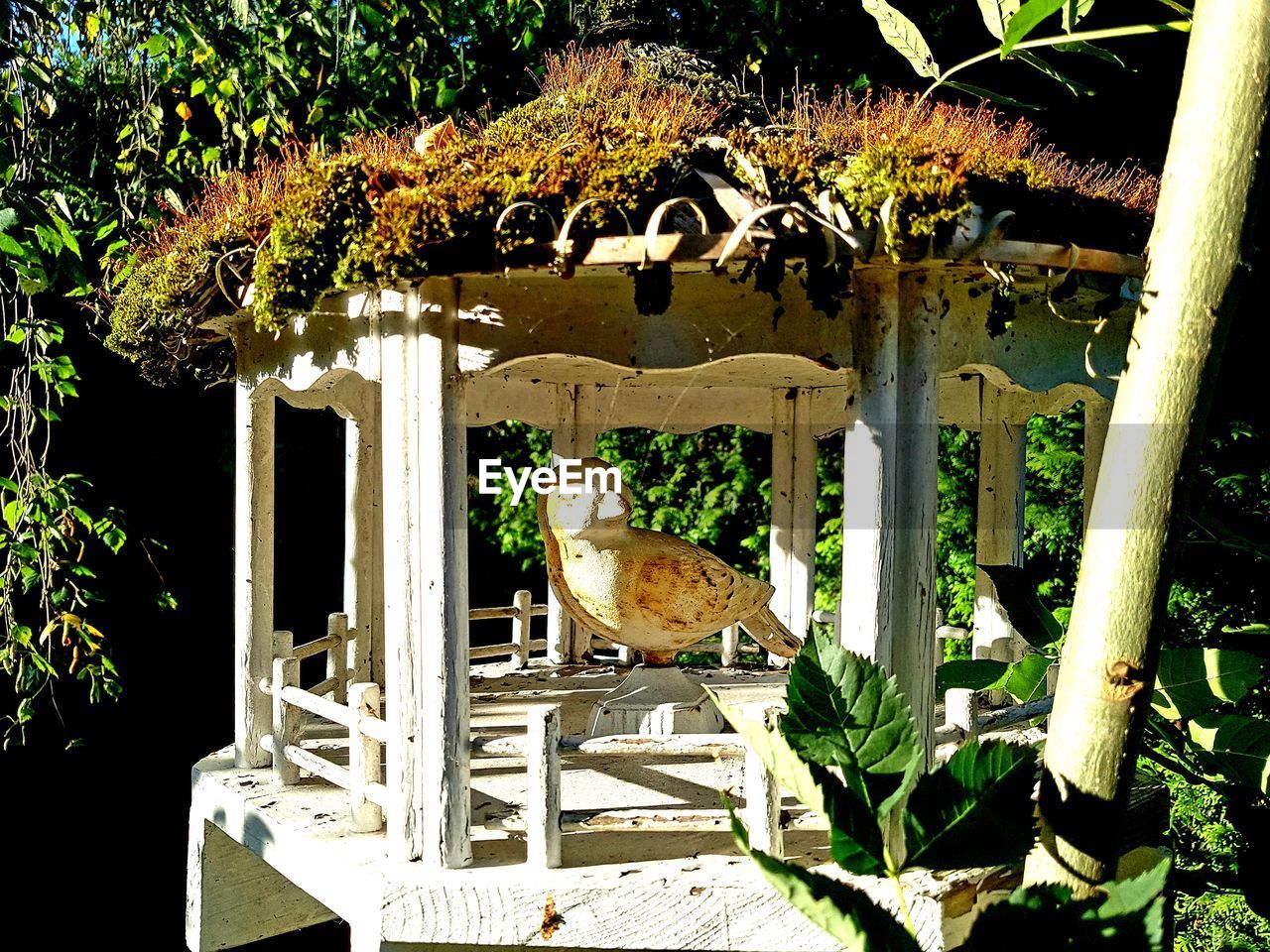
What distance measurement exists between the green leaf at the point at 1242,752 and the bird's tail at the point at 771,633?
2.79 m

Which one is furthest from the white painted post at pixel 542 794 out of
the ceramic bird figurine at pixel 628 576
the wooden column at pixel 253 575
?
the wooden column at pixel 253 575

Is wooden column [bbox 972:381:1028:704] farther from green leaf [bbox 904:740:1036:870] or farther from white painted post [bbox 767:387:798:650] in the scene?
green leaf [bbox 904:740:1036:870]

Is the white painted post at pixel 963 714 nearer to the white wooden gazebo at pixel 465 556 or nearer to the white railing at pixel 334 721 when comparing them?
the white wooden gazebo at pixel 465 556

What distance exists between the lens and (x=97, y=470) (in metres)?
6.67

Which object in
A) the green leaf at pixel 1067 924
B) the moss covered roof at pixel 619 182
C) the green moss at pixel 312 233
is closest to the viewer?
the green leaf at pixel 1067 924

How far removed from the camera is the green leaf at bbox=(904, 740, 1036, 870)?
3.47 feet

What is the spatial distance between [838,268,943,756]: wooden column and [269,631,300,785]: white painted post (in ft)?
6.88

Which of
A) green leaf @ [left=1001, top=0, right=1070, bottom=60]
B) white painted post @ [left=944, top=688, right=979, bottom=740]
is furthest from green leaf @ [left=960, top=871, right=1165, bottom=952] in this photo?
white painted post @ [left=944, top=688, right=979, bottom=740]

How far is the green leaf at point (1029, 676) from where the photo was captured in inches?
73.8

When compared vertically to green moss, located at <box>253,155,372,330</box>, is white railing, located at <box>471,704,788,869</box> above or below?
below

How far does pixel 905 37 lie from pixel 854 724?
51.3 inches

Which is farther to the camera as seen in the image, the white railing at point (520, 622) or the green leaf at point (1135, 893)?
the white railing at point (520, 622)

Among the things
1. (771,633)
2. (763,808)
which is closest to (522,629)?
(771,633)

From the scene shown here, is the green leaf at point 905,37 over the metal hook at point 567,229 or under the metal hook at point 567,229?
over
